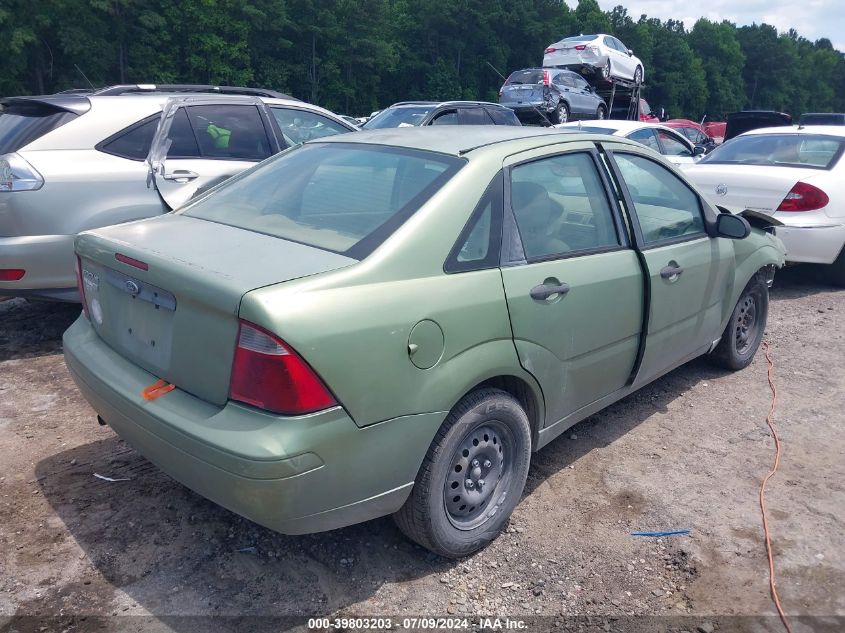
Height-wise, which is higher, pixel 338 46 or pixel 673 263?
pixel 338 46

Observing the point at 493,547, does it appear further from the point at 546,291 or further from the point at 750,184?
the point at 750,184

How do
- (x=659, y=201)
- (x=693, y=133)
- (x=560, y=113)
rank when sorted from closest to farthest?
(x=659, y=201) → (x=693, y=133) → (x=560, y=113)

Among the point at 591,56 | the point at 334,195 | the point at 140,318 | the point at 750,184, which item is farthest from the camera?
the point at 591,56

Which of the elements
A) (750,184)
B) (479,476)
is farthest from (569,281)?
(750,184)

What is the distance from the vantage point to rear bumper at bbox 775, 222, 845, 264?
673cm

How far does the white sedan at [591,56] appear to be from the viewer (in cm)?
2161

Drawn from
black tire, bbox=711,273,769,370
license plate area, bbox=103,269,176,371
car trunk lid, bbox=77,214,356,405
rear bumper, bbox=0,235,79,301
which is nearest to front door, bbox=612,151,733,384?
black tire, bbox=711,273,769,370

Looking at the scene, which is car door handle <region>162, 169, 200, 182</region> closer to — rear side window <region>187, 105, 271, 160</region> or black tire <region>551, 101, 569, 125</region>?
rear side window <region>187, 105, 271, 160</region>

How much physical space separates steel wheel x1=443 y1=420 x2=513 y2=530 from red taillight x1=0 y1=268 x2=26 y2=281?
3.46 m

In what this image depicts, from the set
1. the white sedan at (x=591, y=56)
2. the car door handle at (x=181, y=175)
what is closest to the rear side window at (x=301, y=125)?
the car door handle at (x=181, y=175)

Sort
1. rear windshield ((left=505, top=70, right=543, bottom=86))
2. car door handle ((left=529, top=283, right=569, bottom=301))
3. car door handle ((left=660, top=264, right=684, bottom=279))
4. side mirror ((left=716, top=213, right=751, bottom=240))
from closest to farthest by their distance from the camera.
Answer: car door handle ((left=529, top=283, right=569, bottom=301)), car door handle ((left=660, top=264, right=684, bottom=279)), side mirror ((left=716, top=213, right=751, bottom=240)), rear windshield ((left=505, top=70, right=543, bottom=86))

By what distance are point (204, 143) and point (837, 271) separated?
6377 millimetres

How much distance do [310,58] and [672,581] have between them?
43.6 metres

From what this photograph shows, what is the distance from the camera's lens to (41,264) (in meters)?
4.73
